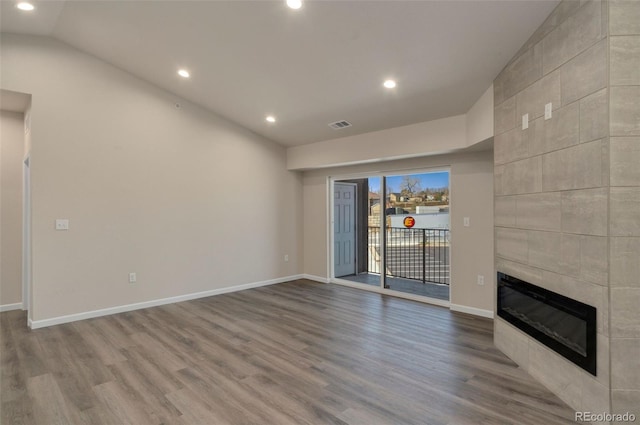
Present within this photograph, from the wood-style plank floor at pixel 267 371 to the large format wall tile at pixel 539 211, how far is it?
124cm

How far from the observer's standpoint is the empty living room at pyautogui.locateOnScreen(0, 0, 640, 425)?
7.24ft

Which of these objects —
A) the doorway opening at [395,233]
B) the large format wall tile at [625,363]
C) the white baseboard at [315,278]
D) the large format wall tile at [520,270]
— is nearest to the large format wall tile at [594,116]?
the large format wall tile at [520,270]

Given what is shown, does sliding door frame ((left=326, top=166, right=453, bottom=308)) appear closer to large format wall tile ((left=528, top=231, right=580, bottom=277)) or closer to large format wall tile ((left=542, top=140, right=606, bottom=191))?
large format wall tile ((left=528, top=231, right=580, bottom=277))

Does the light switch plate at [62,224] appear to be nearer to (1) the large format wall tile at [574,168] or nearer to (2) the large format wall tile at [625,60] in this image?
Answer: (1) the large format wall tile at [574,168]

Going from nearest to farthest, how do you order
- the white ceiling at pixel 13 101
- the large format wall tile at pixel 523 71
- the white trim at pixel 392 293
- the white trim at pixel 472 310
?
1. the large format wall tile at pixel 523 71
2. the white ceiling at pixel 13 101
3. the white trim at pixel 472 310
4. the white trim at pixel 392 293

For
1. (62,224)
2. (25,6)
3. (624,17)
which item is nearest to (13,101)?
(25,6)

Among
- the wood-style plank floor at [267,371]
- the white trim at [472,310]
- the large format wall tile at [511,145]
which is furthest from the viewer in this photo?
the white trim at [472,310]

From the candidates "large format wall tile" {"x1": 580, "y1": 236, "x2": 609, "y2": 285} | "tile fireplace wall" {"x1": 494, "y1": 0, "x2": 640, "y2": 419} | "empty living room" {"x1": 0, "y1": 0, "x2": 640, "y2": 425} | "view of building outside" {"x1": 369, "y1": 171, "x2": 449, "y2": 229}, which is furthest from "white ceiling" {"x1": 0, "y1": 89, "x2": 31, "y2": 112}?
"large format wall tile" {"x1": 580, "y1": 236, "x2": 609, "y2": 285}

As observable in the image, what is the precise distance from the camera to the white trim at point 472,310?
4.26 m

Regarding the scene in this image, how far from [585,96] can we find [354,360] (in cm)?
268

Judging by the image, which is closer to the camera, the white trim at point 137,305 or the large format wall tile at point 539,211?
the large format wall tile at point 539,211

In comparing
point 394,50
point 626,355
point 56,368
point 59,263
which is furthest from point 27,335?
point 626,355

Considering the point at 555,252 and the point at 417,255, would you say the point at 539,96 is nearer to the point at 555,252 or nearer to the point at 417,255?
the point at 555,252

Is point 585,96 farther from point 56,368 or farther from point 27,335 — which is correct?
point 27,335
